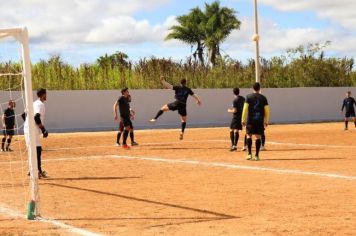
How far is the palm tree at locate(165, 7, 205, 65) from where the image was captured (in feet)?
207

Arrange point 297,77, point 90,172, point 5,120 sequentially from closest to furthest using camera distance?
point 90,172, point 5,120, point 297,77

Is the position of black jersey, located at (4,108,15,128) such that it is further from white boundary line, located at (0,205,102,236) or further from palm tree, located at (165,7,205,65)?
palm tree, located at (165,7,205,65)

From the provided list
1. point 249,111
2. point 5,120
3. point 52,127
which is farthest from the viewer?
point 52,127

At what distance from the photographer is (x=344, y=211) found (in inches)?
372

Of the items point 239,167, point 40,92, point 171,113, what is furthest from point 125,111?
point 171,113

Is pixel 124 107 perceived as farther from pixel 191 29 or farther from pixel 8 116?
pixel 191 29

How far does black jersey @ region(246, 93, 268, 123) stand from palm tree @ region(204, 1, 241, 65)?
44605 millimetres

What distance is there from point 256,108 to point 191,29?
47.2m

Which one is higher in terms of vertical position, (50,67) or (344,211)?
(50,67)

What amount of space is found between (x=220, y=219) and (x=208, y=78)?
126 feet

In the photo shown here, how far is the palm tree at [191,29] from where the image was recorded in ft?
207

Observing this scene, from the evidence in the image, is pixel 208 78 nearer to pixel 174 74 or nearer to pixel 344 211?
pixel 174 74

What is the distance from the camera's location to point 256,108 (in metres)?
16.8

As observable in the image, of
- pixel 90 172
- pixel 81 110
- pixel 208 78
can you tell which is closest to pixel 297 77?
pixel 208 78
